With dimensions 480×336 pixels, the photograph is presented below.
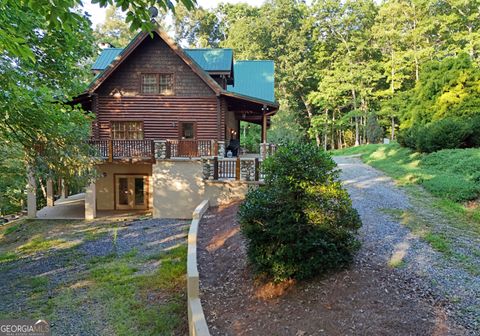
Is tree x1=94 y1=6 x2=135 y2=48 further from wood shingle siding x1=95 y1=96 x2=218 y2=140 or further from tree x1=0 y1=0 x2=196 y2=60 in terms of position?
tree x1=0 y1=0 x2=196 y2=60

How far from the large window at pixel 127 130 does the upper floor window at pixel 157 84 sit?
1735mm

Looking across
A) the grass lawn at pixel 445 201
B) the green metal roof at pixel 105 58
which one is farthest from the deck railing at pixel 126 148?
the grass lawn at pixel 445 201

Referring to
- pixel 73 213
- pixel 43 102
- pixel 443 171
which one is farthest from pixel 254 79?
pixel 43 102

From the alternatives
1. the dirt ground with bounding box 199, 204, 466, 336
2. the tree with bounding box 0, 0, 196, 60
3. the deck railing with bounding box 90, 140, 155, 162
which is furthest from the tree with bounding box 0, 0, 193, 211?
the dirt ground with bounding box 199, 204, 466, 336

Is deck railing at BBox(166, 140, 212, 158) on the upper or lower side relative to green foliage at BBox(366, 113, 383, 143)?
lower

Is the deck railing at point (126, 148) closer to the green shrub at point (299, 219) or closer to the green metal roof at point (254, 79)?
the green metal roof at point (254, 79)

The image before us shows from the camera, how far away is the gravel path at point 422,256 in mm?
4582

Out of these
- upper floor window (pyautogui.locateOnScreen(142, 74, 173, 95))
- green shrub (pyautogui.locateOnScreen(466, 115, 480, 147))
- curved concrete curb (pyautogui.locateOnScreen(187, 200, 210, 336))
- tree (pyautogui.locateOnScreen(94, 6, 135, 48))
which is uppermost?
tree (pyautogui.locateOnScreen(94, 6, 135, 48))

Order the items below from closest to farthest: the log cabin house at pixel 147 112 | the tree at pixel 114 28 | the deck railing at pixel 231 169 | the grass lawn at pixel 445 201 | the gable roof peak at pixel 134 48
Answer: the grass lawn at pixel 445 201, the deck railing at pixel 231 169, the log cabin house at pixel 147 112, the gable roof peak at pixel 134 48, the tree at pixel 114 28

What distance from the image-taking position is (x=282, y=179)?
5.65 m

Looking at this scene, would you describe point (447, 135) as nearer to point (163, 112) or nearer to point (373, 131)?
point (163, 112)

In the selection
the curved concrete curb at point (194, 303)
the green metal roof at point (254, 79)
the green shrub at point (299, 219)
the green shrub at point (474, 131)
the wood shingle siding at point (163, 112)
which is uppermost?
the green metal roof at point (254, 79)

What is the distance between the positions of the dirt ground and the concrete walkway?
41.8 feet

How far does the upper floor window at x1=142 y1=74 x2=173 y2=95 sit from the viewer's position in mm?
17219
